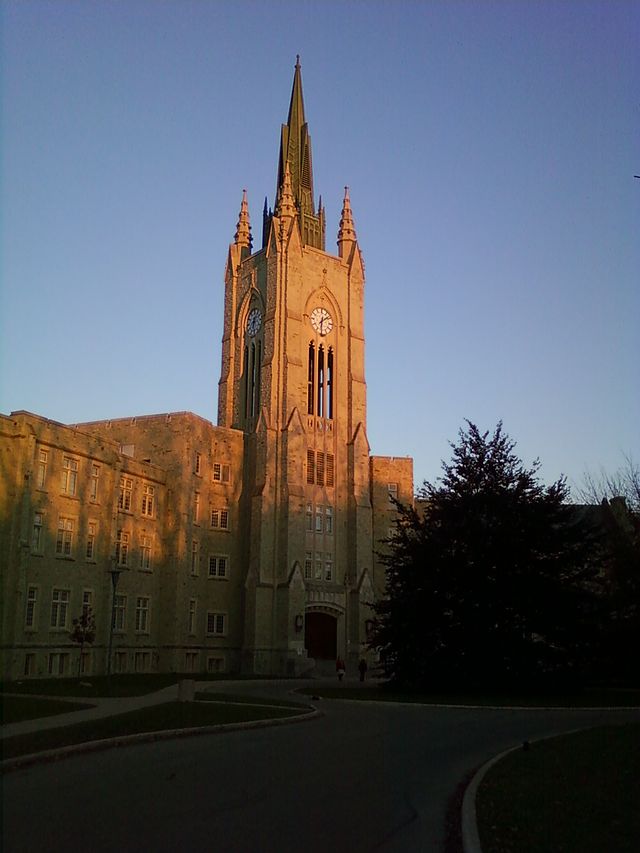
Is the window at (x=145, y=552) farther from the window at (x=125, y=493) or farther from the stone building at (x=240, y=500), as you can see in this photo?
the window at (x=125, y=493)

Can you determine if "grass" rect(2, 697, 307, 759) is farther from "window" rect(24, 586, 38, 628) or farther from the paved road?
"window" rect(24, 586, 38, 628)

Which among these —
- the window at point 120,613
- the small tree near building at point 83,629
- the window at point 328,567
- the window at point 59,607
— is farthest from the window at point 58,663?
the window at point 328,567

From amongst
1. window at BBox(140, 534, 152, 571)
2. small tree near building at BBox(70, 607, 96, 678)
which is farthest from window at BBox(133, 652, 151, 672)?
small tree near building at BBox(70, 607, 96, 678)

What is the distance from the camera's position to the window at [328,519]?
62062 mm

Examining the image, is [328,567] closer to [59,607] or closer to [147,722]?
[59,607]

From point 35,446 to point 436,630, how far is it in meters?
22.0

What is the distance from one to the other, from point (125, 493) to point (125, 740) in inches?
1438

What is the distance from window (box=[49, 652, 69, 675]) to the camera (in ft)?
144

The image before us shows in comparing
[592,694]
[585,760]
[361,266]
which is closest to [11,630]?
[592,694]

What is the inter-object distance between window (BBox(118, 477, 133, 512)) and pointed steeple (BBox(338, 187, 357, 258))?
29201 millimetres

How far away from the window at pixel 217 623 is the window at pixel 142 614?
5759 mm

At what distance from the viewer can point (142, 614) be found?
173ft

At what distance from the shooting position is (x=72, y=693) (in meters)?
30.0

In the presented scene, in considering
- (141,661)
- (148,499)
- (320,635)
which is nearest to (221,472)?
(148,499)
